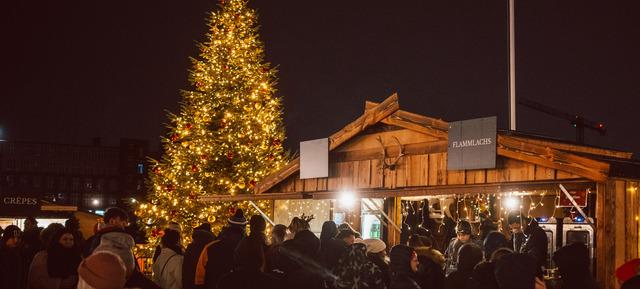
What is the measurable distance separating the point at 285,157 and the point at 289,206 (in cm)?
417

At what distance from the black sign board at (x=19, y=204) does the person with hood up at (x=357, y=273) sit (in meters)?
22.6

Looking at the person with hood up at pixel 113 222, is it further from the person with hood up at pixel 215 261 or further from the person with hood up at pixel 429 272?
the person with hood up at pixel 429 272

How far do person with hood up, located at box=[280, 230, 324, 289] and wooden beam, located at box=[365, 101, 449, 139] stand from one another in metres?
6.84

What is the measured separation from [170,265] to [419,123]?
636 centimetres

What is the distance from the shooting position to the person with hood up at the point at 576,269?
6.41m

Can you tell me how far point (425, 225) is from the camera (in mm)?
16797

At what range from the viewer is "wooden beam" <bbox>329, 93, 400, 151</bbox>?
14.2 metres

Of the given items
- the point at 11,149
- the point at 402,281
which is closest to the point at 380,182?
the point at 402,281

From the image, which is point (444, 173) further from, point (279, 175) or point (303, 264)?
point (303, 264)

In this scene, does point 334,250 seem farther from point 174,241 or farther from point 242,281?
point 174,241

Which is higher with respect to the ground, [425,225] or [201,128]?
[201,128]

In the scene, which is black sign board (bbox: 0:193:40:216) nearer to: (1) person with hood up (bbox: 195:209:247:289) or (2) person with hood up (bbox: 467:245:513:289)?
(1) person with hood up (bbox: 195:209:247:289)

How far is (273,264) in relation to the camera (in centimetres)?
697

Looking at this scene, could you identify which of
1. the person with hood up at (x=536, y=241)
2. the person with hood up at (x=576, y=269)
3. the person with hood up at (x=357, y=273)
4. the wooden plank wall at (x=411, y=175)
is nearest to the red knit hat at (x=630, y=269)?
the person with hood up at (x=576, y=269)
